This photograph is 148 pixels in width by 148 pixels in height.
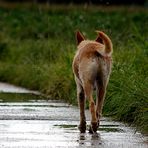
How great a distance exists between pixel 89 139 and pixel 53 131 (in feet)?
2.81

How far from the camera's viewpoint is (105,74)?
10664 mm

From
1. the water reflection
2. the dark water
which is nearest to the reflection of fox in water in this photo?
the water reflection

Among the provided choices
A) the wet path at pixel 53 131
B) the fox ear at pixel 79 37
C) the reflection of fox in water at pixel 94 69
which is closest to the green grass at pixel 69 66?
the wet path at pixel 53 131

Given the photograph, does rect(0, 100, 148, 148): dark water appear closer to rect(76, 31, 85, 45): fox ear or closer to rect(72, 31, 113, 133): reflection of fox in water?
rect(72, 31, 113, 133): reflection of fox in water

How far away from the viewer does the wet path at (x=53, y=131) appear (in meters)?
9.47

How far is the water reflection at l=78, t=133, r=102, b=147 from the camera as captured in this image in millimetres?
9453

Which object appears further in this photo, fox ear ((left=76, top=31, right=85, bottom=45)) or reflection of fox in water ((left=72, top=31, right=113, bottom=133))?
fox ear ((left=76, top=31, right=85, bottom=45))

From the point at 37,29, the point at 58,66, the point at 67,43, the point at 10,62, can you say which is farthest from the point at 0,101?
the point at 37,29

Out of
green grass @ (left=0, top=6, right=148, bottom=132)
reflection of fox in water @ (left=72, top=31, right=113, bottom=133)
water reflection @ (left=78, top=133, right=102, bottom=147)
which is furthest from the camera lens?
green grass @ (left=0, top=6, right=148, bottom=132)

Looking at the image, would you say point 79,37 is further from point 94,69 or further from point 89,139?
point 89,139

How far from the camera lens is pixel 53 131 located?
420 inches

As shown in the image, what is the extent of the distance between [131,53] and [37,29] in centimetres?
1801

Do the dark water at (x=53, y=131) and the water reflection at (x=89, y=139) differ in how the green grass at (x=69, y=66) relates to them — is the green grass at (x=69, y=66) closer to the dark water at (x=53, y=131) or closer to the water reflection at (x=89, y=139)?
the dark water at (x=53, y=131)

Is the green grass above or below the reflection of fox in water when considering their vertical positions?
below
